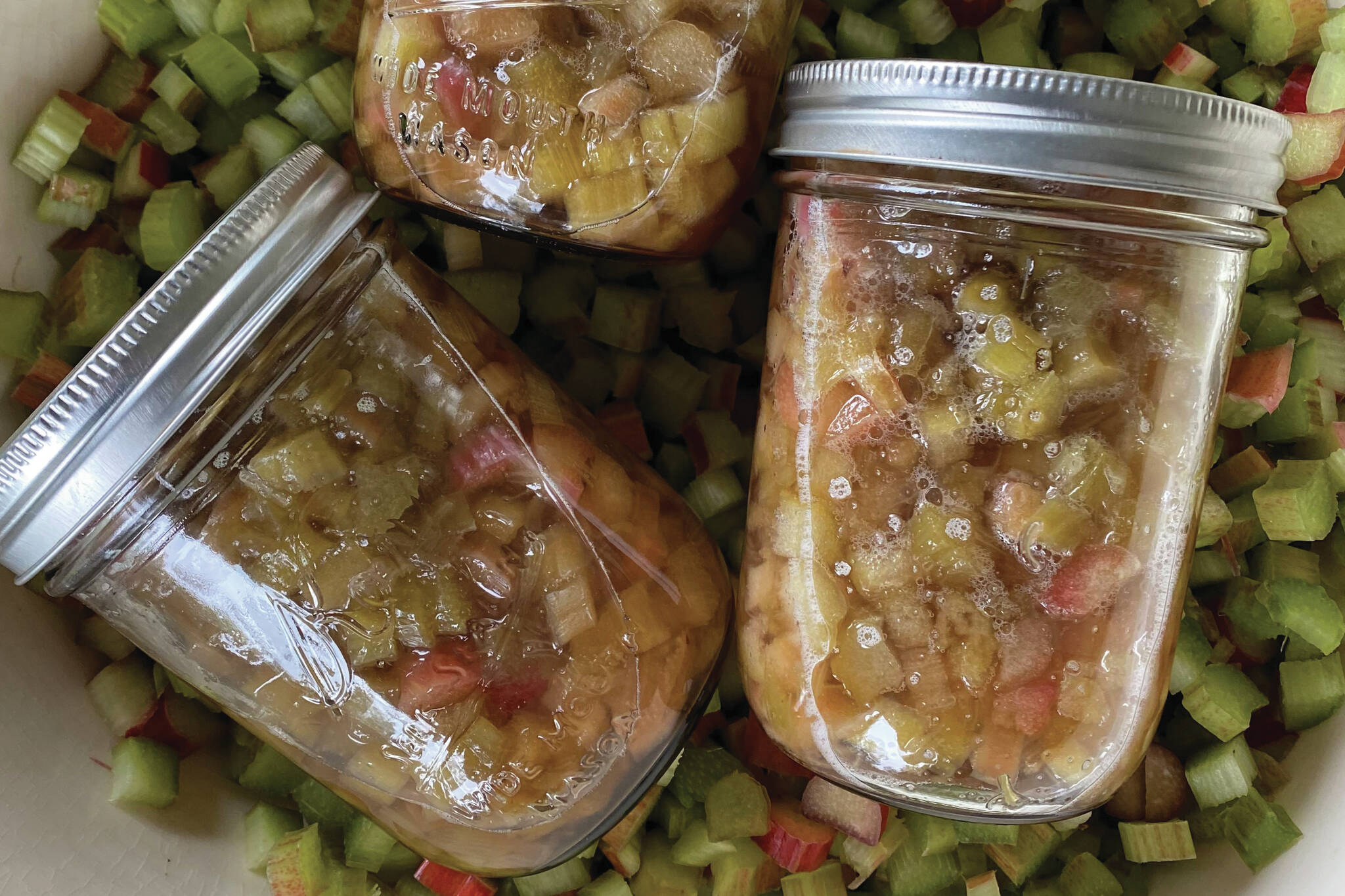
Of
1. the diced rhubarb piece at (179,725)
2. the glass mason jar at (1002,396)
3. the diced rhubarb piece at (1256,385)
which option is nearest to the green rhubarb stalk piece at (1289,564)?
the diced rhubarb piece at (1256,385)

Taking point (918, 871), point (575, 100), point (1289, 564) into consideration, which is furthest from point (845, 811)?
Answer: point (575, 100)

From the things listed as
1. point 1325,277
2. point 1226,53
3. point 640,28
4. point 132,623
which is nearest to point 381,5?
point 640,28

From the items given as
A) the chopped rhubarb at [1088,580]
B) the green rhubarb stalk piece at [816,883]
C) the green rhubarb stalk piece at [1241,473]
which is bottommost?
the green rhubarb stalk piece at [816,883]

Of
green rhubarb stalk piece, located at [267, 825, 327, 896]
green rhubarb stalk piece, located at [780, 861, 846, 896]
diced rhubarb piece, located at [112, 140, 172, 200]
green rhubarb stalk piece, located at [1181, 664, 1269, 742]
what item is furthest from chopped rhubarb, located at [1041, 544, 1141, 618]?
diced rhubarb piece, located at [112, 140, 172, 200]

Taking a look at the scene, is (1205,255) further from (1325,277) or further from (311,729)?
(311,729)

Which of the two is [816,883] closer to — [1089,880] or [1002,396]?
[1089,880]

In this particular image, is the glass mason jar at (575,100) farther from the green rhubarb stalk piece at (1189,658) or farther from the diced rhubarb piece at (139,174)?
the green rhubarb stalk piece at (1189,658)
